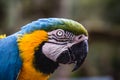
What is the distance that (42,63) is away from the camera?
3.69 metres

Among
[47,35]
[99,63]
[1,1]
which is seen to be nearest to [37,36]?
[47,35]

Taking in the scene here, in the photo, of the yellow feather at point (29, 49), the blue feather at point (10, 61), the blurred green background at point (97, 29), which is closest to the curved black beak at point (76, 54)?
the yellow feather at point (29, 49)

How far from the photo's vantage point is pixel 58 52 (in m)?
3.64

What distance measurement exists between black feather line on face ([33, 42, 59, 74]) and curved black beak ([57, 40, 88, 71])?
0.11 meters

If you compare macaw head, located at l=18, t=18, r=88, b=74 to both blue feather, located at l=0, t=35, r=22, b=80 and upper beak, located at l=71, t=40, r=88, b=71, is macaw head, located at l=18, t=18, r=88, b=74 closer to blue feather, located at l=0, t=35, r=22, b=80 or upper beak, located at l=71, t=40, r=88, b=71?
upper beak, located at l=71, t=40, r=88, b=71

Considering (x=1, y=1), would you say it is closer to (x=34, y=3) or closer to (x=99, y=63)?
(x=34, y=3)

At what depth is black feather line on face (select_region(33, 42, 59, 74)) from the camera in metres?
3.66

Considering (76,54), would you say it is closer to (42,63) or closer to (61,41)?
(61,41)

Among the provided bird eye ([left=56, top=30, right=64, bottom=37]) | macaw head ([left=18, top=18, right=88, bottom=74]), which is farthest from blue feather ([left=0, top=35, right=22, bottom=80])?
bird eye ([left=56, top=30, right=64, bottom=37])

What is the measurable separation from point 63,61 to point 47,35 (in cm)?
26

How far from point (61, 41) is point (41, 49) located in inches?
7.2

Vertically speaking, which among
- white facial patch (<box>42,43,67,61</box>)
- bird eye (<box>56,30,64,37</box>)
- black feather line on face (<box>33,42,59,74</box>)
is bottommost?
black feather line on face (<box>33,42,59,74</box>)

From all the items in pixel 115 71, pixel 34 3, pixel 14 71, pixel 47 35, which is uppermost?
pixel 34 3

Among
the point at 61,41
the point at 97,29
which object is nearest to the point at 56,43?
the point at 61,41
